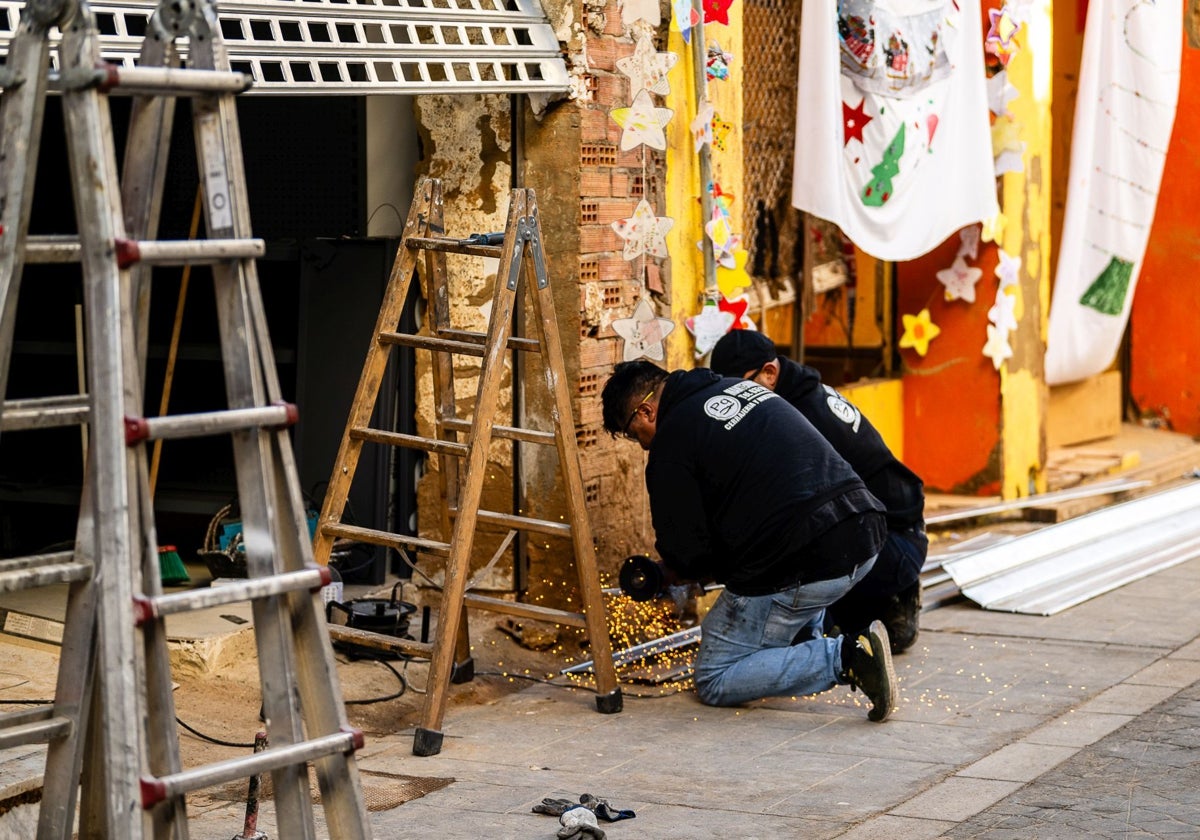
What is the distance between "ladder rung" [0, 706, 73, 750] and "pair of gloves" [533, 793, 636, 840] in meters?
1.46

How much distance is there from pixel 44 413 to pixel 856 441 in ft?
12.4

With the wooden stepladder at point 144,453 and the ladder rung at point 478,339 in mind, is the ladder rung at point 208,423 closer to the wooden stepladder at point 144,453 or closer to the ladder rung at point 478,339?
the wooden stepladder at point 144,453

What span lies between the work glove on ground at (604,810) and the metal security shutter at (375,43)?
2346mm

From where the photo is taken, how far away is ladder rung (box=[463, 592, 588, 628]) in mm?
6059

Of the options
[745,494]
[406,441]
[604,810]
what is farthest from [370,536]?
[604,810]

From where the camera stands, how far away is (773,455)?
6.15 meters

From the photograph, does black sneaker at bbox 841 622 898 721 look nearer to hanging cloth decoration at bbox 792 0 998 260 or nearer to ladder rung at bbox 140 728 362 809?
hanging cloth decoration at bbox 792 0 998 260

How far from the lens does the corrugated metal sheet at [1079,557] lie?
26.8 feet

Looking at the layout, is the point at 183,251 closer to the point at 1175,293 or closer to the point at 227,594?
the point at 227,594

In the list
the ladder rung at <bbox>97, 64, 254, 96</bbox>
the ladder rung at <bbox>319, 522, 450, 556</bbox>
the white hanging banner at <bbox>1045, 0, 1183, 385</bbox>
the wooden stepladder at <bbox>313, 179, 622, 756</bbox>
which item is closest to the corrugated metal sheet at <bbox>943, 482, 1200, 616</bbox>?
the white hanging banner at <bbox>1045, 0, 1183, 385</bbox>

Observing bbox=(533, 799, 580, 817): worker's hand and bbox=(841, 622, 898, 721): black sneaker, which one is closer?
bbox=(533, 799, 580, 817): worker's hand

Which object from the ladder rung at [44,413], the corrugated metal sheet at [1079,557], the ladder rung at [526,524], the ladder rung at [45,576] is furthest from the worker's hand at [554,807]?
the corrugated metal sheet at [1079,557]

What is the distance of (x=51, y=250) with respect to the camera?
3840 mm

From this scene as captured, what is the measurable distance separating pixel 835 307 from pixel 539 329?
197 inches
